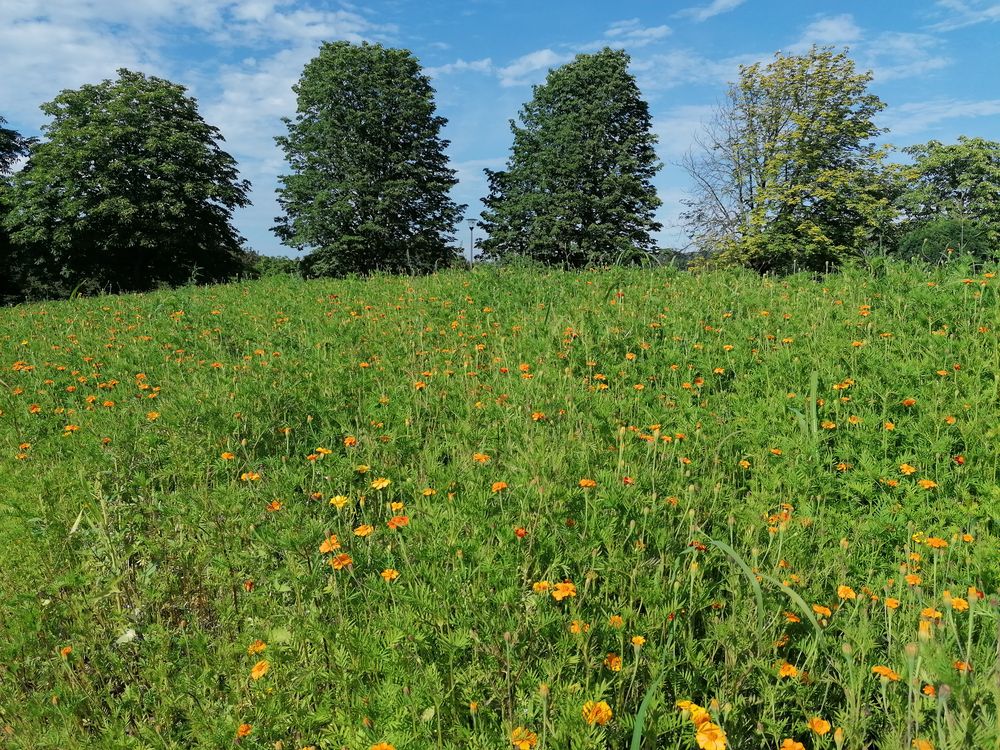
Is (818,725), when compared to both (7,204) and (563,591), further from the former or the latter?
(7,204)

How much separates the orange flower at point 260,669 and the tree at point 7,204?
134 feet

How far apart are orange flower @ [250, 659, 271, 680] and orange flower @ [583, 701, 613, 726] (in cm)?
118

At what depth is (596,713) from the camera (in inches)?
64.8

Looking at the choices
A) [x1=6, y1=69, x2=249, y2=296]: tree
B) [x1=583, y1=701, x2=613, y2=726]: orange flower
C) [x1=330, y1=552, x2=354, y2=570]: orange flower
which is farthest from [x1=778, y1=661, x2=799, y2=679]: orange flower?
[x1=6, y1=69, x2=249, y2=296]: tree

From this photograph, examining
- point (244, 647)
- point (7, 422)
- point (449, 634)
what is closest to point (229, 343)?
point (7, 422)

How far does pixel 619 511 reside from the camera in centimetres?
268

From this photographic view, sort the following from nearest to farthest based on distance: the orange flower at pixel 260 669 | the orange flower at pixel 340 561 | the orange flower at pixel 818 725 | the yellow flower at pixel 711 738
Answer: the yellow flower at pixel 711 738 → the orange flower at pixel 818 725 → the orange flower at pixel 260 669 → the orange flower at pixel 340 561

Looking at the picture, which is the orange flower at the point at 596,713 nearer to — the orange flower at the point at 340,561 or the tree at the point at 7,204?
the orange flower at the point at 340,561

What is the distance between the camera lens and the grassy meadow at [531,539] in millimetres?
1985

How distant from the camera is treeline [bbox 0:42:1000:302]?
30.9 meters

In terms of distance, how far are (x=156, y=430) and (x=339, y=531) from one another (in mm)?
2046

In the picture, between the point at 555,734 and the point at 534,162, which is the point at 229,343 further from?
the point at 534,162

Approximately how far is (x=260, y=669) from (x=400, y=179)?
33.9 metres

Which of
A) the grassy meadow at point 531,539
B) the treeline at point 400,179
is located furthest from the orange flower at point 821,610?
the treeline at point 400,179
